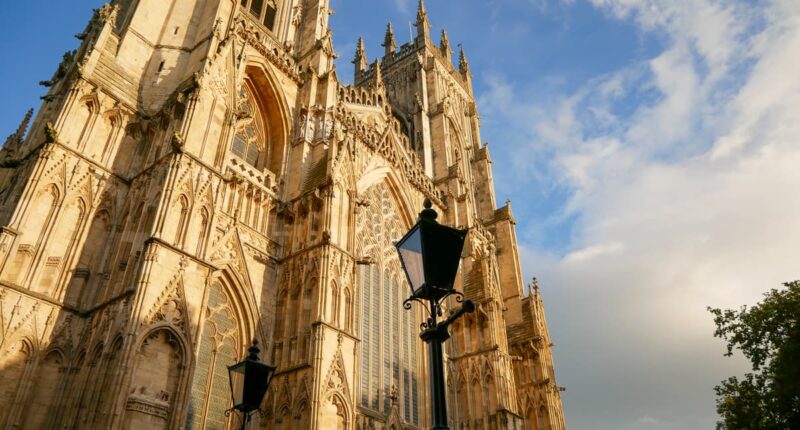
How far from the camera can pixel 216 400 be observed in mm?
14961

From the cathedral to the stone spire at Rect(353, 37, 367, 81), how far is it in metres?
14.1

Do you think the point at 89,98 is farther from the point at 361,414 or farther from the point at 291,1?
the point at 291,1

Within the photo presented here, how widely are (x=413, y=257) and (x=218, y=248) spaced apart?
11.8m

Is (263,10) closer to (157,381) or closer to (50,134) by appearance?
(50,134)

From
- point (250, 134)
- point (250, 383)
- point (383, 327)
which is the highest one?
point (250, 134)

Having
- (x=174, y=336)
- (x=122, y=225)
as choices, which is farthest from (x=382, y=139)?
(x=174, y=336)

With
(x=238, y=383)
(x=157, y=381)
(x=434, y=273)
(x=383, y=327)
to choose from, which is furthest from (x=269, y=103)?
(x=434, y=273)

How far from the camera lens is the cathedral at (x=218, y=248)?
12.2 m

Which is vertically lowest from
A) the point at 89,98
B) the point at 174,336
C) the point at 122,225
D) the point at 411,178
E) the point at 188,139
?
the point at 174,336

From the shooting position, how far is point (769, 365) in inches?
779

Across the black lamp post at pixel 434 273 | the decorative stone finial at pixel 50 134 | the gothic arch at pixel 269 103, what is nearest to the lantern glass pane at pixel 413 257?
the black lamp post at pixel 434 273

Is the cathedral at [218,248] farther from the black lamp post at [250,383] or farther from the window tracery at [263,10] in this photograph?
the black lamp post at [250,383]

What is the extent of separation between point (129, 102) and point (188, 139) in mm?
3216

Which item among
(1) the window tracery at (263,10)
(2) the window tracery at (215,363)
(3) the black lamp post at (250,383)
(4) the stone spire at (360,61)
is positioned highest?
(4) the stone spire at (360,61)
